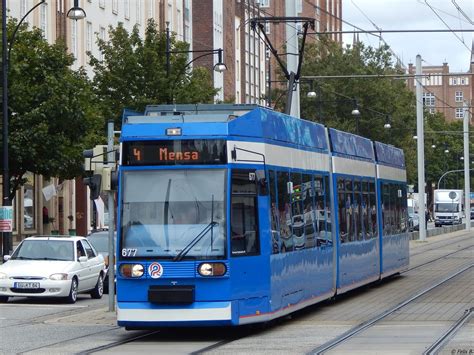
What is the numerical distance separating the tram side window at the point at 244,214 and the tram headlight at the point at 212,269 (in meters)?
0.30

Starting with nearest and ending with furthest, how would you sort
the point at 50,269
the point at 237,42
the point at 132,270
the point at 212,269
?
the point at 212,269 → the point at 132,270 → the point at 50,269 → the point at 237,42

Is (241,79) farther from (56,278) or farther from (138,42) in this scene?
(56,278)

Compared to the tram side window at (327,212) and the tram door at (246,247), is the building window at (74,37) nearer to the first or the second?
the tram side window at (327,212)

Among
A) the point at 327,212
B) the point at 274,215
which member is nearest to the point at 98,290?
the point at 327,212

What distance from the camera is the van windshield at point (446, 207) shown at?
381ft

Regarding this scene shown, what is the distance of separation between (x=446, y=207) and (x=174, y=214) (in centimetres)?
10145

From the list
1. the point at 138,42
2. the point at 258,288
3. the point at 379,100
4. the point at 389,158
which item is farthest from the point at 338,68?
the point at 258,288

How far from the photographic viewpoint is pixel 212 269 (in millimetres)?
17078

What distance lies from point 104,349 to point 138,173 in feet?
8.27

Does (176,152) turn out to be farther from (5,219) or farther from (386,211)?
(5,219)

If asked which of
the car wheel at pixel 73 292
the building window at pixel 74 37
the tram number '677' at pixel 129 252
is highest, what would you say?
the building window at pixel 74 37

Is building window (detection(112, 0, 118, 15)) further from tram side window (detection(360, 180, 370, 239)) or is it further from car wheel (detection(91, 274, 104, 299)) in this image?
tram side window (detection(360, 180, 370, 239))

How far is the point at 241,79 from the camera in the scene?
96438 mm

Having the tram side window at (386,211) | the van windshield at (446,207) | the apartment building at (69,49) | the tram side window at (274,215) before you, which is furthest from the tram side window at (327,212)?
the van windshield at (446,207)
